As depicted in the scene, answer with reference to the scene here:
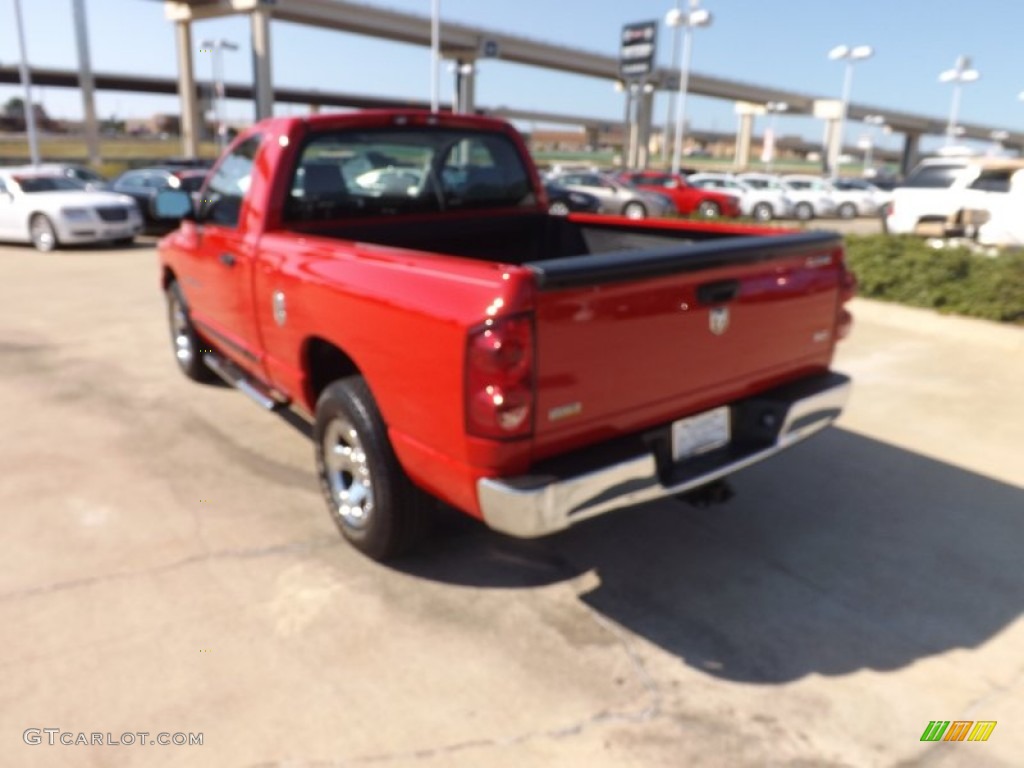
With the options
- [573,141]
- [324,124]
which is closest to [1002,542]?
[324,124]

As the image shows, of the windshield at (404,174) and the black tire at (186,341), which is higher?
the windshield at (404,174)

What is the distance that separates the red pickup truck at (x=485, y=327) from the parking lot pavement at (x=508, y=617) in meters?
0.52

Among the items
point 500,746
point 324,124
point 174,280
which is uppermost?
point 324,124

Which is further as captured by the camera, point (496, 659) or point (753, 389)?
point (753, 389)

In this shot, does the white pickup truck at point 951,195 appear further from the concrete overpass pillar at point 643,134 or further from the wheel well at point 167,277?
the concrete overpass pillar at point 643,134

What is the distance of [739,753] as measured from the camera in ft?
8.52

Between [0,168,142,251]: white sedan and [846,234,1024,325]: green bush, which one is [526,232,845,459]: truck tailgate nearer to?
[846,234,1024,325]: green bush

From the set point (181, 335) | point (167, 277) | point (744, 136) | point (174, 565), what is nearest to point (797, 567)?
point (174, 565)

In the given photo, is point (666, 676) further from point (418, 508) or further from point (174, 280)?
point (174, 280)

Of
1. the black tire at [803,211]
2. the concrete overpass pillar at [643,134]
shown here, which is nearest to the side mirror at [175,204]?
the black tire at [803,211]

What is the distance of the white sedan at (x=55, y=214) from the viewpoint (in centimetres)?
1452

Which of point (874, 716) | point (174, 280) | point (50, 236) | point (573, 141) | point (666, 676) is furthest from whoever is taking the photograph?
Result: point (573, 141)

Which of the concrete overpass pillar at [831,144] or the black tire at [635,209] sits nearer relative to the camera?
the black tire at [635,209]

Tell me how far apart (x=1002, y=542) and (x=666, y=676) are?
2.18 meters
